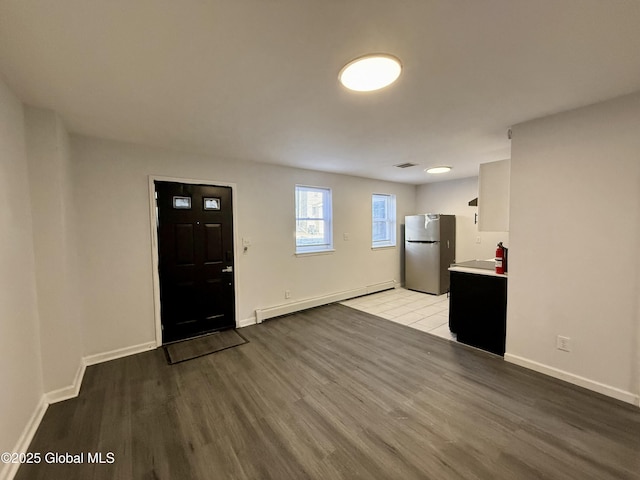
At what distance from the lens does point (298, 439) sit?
69.5 inches

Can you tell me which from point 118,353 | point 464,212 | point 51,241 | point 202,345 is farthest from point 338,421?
point 464,212

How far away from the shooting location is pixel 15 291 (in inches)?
68.7

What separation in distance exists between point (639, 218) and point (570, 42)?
5.08ft

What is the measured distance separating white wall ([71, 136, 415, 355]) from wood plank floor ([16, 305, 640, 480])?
0.59 m

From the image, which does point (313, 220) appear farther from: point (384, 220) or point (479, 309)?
point (479, 309)

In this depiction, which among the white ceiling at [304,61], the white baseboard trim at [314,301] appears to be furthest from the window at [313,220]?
the white ceiling at [304,61]

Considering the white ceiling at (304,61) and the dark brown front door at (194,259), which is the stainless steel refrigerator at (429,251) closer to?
the white ceiling at (304,61)

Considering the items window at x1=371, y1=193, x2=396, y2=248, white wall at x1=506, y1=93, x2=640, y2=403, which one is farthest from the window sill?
white wall at x1=506, y1=93, x2=640, y2=403

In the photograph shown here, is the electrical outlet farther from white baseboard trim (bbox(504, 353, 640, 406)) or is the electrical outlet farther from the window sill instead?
the window sill

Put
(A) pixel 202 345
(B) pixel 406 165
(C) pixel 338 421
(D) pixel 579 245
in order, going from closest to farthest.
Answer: (C) pixel 338 421 → (D) pixel 579 245 → (A) pixel 202 345 → (B) pixel 406 165

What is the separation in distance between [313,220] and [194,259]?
6.87ft

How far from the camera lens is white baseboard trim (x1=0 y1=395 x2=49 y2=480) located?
58.7 inches

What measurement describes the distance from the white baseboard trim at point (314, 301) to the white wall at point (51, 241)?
213cm

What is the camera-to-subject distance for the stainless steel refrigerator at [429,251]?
5.33 metres
